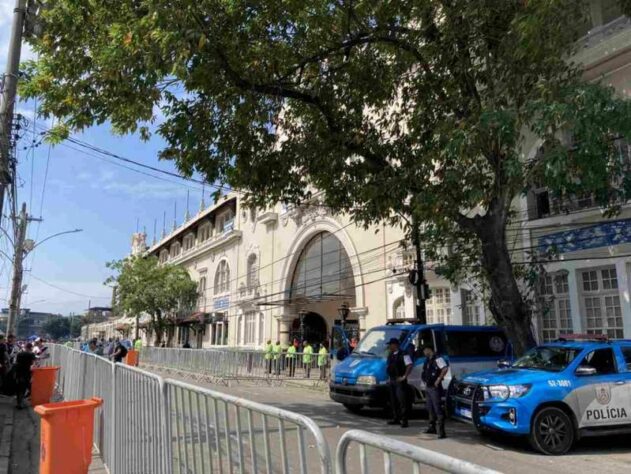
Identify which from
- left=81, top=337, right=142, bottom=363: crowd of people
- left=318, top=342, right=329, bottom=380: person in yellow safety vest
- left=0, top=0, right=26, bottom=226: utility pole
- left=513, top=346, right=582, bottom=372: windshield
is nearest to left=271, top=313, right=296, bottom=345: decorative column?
left=81, top=337, right=142, bottom=363: crowd of people

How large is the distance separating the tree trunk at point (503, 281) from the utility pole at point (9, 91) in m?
9.31

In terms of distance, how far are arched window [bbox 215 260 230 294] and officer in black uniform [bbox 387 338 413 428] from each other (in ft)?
104

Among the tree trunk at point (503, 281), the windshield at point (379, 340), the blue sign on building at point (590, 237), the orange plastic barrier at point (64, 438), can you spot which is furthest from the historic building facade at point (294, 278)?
the orange plastic barrier at point (64, 438)

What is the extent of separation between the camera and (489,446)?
930 cm

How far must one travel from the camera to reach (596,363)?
9.29 m

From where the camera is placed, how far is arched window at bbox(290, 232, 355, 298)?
1103 inches

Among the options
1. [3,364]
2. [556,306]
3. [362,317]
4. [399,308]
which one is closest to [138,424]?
[3,364]

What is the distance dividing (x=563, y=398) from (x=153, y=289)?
3900 centimetres

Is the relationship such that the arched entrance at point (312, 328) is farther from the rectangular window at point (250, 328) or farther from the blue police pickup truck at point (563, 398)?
the blue police pickup truck at point (563, 398)

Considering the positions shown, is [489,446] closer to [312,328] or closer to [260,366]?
[260,366]

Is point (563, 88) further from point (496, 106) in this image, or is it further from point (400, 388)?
point (400, 388)

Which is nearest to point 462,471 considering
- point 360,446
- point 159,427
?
point 360,446

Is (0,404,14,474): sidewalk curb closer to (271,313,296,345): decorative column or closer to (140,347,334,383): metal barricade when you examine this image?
(140,347,334,383): metal barricade

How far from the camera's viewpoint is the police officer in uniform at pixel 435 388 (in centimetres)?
999
